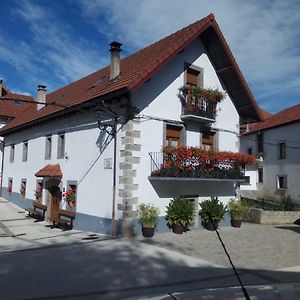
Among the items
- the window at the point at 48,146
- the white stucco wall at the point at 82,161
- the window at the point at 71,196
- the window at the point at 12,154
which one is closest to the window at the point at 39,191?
the white stucco wall at the point at 82,161

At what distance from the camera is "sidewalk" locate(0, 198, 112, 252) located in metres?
12.5

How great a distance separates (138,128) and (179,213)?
3.35m

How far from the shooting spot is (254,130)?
34.4m

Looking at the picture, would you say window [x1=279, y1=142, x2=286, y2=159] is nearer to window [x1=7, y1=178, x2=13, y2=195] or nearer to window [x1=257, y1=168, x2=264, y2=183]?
window [x1=257, y1=168, x2=264, y2=183]

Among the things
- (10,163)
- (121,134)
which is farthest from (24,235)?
(10,163)

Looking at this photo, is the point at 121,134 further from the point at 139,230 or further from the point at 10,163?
the point at 10,163

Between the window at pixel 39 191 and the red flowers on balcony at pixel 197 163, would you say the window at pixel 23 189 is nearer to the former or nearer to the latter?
the window at pixel 39 191

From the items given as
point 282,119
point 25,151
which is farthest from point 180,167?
point 282,119

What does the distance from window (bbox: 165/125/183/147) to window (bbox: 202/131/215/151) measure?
161 centimetres

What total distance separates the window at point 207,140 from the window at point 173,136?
5.28ft

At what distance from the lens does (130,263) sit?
987 centimetres

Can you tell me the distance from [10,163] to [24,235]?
1169 cm

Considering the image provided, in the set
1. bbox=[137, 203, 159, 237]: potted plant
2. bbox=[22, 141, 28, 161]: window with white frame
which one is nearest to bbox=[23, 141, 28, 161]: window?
bbox=[22, 141, 28, 161]: window with white frame

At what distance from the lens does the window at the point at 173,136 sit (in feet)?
49.8
